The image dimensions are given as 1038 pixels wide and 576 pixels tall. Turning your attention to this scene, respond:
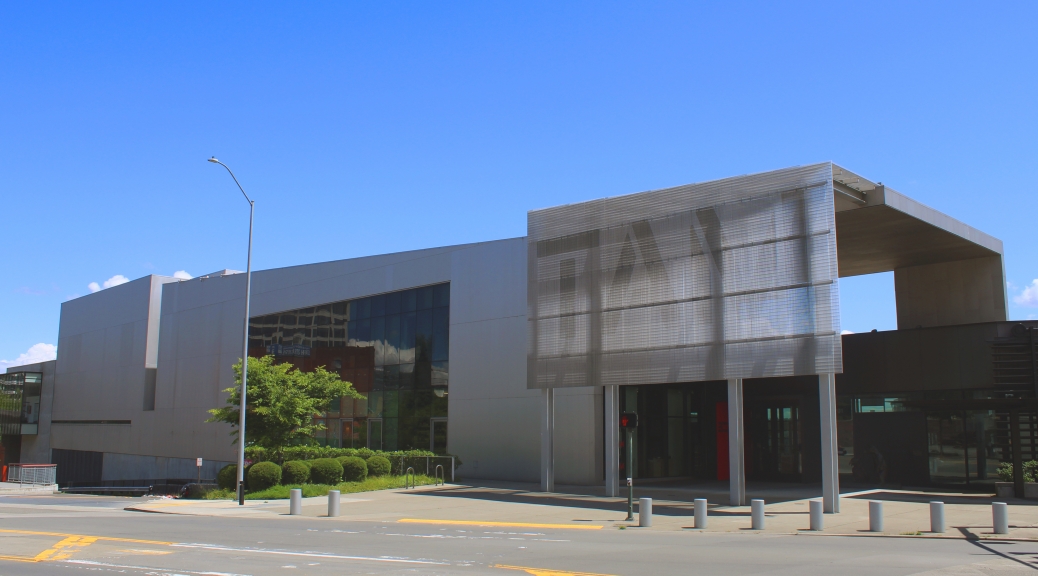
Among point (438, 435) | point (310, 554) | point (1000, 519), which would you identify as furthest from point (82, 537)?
point (438, 435)

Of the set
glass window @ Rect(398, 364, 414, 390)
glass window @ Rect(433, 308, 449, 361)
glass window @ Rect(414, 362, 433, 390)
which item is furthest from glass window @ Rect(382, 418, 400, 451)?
glass window @ Rect(433, 308, 449, 361)

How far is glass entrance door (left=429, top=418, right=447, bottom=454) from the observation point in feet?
126

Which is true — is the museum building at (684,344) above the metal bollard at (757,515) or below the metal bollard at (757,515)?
above

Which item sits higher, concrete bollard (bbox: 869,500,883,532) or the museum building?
the museum building

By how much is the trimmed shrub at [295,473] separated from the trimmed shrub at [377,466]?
8.37ft

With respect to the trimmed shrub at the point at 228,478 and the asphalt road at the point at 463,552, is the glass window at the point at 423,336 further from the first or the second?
the asphalt road at the point at 463,552

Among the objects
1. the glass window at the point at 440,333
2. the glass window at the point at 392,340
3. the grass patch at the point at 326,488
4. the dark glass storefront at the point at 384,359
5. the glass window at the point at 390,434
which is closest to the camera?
the grass patch at the point at 326,488

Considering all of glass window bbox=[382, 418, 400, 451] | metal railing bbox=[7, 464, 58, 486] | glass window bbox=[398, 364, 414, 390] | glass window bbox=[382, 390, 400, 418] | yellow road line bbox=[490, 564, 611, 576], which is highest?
glass window bbox=[398, 364, 414, 390]

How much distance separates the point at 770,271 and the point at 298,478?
1851 cm

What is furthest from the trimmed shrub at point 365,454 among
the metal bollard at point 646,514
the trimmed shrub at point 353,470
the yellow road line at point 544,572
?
the yellow road line at point 544,572

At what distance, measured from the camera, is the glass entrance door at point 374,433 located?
41188mm

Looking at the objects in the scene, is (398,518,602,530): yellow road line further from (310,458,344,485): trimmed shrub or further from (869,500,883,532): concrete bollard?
(310,458,344,485): trimmed shrub

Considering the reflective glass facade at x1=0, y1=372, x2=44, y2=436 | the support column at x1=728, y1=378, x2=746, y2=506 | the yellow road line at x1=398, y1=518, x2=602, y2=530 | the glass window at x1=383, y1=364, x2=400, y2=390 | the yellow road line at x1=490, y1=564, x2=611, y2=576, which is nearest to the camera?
the yellow road line at x1=490, y1=564, x2=611, y2=576

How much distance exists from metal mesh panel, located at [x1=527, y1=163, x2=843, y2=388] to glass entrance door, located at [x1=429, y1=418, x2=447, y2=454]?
9706 millimetres
